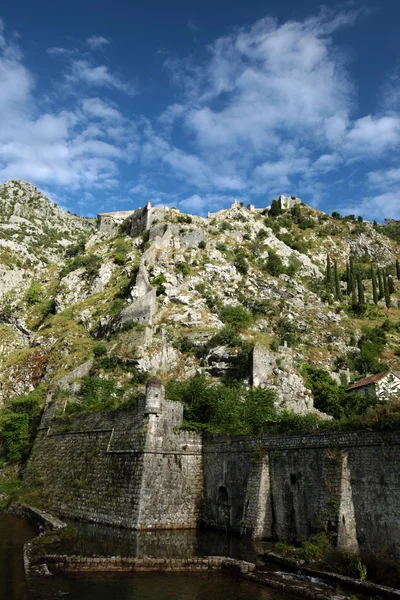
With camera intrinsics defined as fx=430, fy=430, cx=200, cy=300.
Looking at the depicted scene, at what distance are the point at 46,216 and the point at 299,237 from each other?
78.3 metres

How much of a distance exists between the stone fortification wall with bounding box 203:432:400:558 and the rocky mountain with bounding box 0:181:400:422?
15043 millimetres

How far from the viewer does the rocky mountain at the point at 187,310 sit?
41.0 m

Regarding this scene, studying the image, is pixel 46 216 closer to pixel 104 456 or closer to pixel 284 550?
pixel 104 456

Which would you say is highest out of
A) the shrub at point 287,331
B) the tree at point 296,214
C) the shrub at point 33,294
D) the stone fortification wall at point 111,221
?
the tree at point 296,214

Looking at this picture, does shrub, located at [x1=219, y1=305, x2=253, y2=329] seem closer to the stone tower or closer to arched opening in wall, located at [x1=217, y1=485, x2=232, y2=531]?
the stone tower

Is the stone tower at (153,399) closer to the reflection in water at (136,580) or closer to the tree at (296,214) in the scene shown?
the reflection in water at (136,580)

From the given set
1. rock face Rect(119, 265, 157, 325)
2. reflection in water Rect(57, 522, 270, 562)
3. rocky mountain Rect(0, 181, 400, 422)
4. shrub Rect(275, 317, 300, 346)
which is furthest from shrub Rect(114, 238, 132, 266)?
reflection in water Rect(57, 522, 270, 562)

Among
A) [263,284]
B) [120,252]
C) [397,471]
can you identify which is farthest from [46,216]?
[397,471]

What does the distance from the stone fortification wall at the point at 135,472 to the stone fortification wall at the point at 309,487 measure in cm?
133

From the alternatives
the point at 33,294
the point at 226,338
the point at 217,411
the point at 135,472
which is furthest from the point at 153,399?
the point at 33,294

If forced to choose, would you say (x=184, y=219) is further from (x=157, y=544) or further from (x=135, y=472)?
(x=157, y=544)

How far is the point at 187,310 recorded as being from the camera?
161ft

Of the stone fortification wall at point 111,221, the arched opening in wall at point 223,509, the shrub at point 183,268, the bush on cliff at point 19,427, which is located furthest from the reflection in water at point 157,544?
the stone fortification wall at point 111,221

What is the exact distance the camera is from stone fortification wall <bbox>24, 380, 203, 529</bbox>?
22688mm
